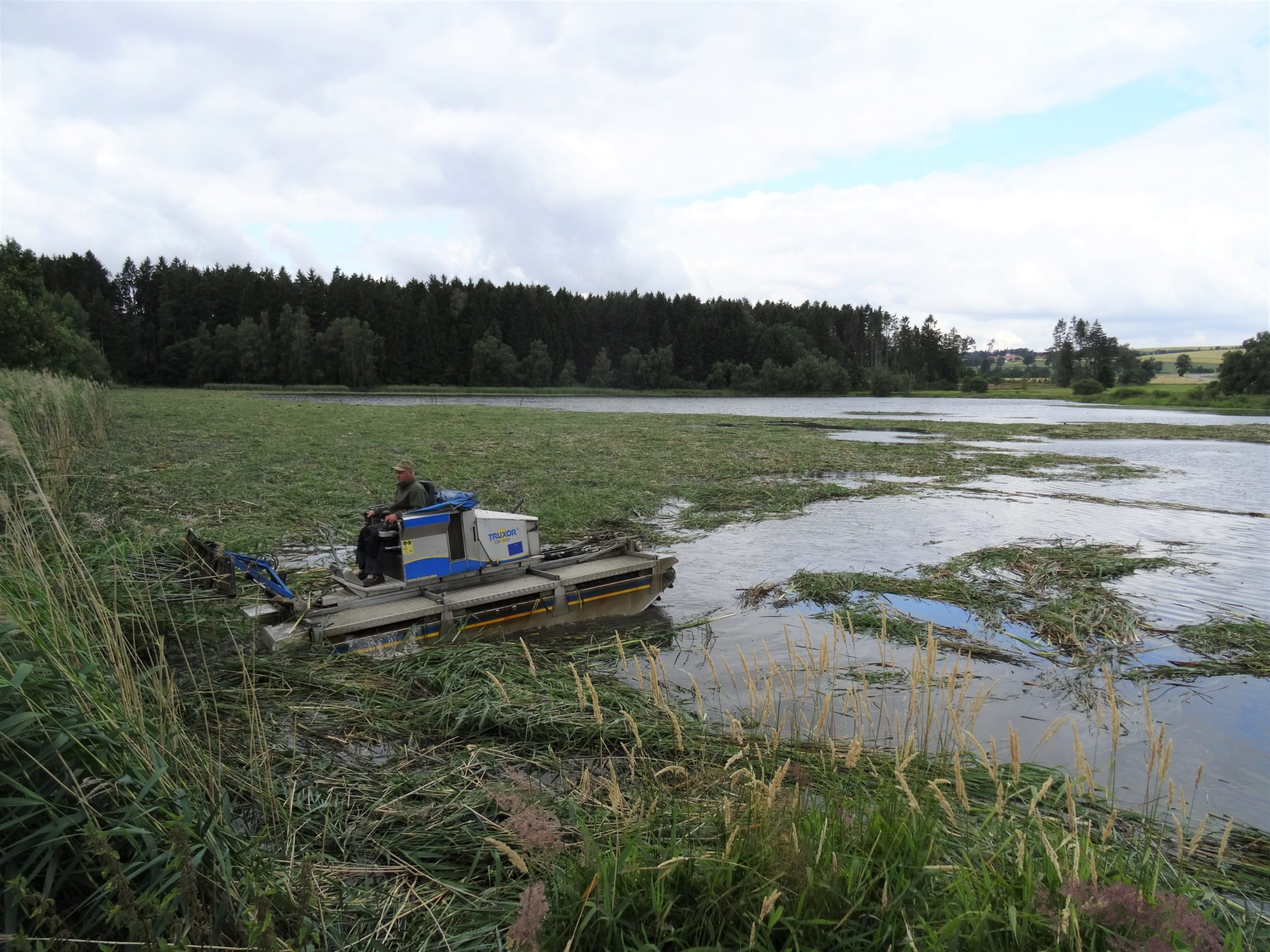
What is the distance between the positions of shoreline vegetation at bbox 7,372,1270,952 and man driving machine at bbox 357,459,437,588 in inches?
84.3

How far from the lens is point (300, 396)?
7206cm

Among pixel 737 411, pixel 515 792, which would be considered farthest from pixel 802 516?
pixel 737 411

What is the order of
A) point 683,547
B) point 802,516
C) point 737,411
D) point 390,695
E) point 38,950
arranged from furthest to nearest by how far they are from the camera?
point 737,411
point 802,516
point 683,547
point 390,695
point 38,950

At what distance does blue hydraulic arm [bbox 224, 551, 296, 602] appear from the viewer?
875cm

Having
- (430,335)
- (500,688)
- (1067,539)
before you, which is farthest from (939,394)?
(500,688)

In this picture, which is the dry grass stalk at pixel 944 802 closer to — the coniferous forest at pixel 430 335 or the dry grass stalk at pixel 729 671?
the dry grass stalk at pixel 729 671

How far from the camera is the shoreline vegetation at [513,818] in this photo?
2881 millimetres

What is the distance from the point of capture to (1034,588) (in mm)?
12742

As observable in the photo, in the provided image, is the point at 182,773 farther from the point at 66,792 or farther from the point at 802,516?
the point at 802,516

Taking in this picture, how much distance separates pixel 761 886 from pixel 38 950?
2.55m

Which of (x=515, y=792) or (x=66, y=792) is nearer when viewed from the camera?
(x=66, y=792)

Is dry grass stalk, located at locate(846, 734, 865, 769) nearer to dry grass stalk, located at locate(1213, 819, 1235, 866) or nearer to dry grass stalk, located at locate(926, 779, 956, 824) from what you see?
dry grass stalk, located at locate(926, 779, 956, 824)

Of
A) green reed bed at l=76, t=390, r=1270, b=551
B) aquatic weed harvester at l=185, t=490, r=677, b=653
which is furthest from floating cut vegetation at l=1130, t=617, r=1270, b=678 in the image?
green reed bed at l=76, t=390, r=1270, b=551

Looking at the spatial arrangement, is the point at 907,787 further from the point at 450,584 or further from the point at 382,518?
the point at 382,518
